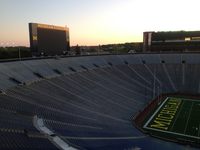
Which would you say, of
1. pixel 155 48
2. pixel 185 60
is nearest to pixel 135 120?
pixel 185 60

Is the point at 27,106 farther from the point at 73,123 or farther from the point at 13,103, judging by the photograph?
the point at 73,123

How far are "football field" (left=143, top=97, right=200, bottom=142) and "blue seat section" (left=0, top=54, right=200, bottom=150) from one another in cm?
239

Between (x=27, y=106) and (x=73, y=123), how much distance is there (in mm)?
4802

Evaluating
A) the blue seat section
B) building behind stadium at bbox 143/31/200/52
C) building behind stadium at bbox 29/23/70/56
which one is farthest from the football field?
building behind stadium at bbox 143/31/200/52

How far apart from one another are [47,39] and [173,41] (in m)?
44.2

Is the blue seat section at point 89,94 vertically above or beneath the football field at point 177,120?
above

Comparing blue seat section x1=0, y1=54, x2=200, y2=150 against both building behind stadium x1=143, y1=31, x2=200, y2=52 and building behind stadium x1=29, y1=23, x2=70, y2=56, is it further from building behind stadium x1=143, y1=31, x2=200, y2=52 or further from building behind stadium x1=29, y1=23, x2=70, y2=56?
building behind stadium x1=143, y1=31, x2=200, y2=52

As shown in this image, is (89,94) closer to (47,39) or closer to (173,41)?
(47,39)

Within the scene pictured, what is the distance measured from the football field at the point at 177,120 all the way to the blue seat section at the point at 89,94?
2391mm

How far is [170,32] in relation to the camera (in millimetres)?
79250

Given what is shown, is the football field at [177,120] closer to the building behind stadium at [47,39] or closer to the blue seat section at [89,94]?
the blue seat section at [89,94]

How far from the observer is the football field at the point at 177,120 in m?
24.7

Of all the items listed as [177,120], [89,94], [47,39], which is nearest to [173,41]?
[47,39]

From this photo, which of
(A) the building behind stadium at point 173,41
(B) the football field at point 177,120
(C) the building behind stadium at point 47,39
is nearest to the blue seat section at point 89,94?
(B) the football field at point 177,120
